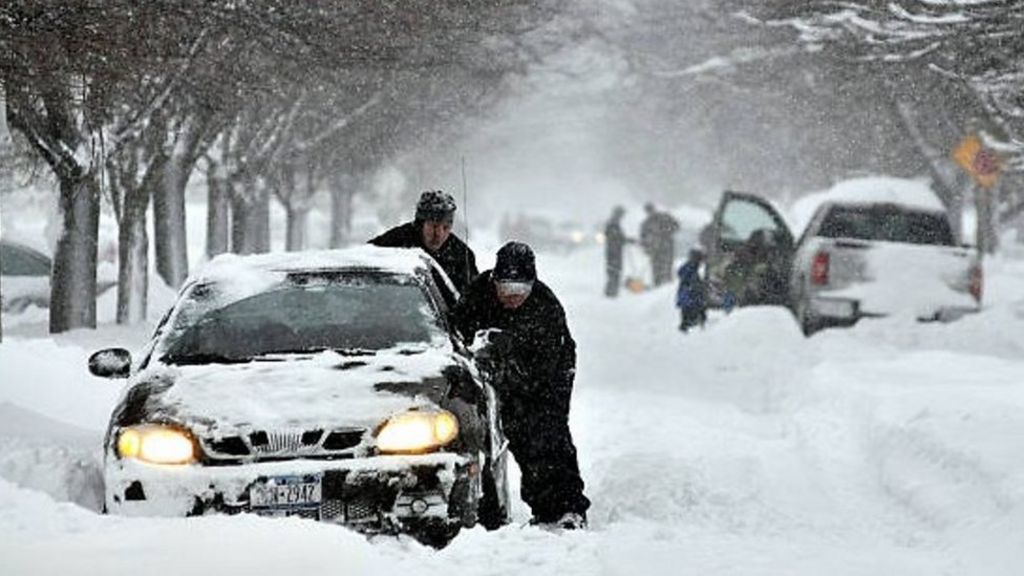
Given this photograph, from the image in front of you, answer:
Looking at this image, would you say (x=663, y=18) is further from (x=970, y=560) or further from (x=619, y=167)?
(x=619, y=167)

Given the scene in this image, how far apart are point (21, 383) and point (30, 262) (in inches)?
458

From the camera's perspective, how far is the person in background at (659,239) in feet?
96.3

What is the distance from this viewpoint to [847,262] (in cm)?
1748

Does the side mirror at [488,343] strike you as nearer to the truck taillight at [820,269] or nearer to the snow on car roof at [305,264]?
the snow on car roof at [305,264]

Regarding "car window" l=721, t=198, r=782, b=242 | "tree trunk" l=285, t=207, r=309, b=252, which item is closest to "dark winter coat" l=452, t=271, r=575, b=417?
"car window" l=721, t=198, r=782, b=242

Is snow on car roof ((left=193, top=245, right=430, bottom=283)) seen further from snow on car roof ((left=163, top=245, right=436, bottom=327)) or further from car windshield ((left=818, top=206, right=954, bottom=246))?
car windshield ((left=818, top=206, right=954, bottom=246))

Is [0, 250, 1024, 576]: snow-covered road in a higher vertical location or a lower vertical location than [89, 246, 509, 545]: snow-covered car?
lower

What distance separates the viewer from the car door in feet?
63.3

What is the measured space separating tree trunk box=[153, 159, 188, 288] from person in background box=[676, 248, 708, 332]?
6.96m

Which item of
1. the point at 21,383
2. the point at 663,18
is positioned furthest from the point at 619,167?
the point at 21,383

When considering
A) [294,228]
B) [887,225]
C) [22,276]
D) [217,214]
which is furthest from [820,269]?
[294,228]

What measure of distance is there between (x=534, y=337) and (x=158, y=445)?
223cm

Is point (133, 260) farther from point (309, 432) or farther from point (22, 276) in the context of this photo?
point (309, 432)

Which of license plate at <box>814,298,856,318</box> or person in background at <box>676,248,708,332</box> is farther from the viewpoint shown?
person in background at <box>676,248,708,332</box>
